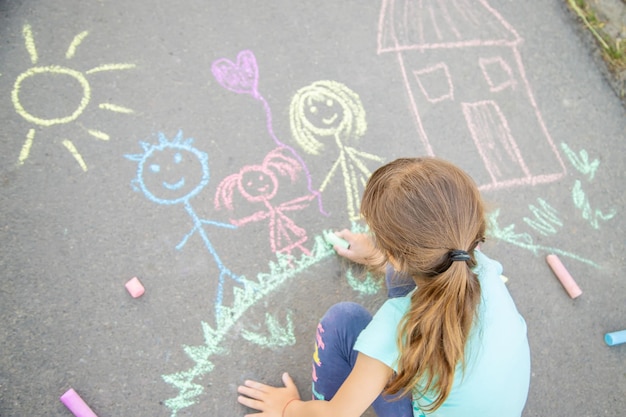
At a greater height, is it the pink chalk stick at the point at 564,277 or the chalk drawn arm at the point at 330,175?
the chalk drawn arm at the point at 330,175

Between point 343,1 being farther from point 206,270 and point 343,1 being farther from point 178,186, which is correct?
point 206,270

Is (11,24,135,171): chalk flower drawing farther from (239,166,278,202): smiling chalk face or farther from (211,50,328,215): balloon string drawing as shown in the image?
(239,166,278,202): smiling chalk face

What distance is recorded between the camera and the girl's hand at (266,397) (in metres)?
1.82

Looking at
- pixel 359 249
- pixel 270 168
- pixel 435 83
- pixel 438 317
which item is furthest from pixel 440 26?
pixel 438 317

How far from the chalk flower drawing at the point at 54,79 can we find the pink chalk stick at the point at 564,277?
2.10m

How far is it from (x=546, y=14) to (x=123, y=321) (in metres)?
2.85

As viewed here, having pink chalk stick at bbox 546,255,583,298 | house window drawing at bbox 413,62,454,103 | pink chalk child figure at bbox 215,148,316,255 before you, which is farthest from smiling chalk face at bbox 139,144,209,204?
pink chalk stick at bbox 546,255,583,298

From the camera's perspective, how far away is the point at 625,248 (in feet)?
8.16

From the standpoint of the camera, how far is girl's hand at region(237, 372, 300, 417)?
1.82m

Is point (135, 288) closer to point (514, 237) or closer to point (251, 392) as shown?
point (251, 392)

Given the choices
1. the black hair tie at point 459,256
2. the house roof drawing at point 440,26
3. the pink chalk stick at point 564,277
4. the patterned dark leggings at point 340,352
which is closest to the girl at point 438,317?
the black hair tie at point 459,256

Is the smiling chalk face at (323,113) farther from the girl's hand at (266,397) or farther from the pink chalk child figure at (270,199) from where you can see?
the girl's hand at (266,397)

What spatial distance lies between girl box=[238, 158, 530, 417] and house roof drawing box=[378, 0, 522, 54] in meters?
1.42

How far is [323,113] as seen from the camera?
Result: 7.68 ft
